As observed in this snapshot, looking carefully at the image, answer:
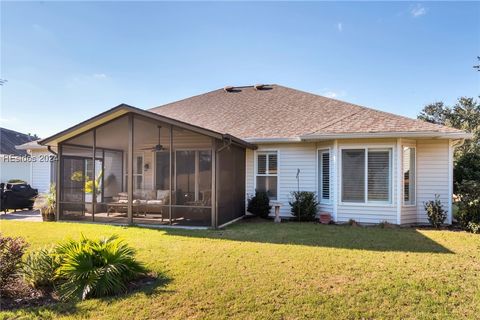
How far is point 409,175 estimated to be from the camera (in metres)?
10.2

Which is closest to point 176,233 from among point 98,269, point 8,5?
point 98,269

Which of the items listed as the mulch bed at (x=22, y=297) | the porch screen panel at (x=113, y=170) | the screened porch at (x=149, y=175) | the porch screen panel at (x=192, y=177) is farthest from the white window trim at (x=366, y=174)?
the mulch bed at (x=22, y=297)

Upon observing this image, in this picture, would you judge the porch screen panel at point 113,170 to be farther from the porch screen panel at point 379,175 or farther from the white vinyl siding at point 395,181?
the porch screen panel at point 379,175

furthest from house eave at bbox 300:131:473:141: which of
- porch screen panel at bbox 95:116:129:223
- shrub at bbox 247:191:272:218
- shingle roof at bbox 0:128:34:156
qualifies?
shingle roof at bbox 0:128:34:156

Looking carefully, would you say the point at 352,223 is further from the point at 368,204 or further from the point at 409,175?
the point at 409,175

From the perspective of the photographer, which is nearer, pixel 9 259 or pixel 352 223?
pixel 9 259

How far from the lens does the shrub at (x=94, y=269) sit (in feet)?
14.2

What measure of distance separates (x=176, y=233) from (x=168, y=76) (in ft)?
31.1

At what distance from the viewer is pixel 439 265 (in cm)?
552

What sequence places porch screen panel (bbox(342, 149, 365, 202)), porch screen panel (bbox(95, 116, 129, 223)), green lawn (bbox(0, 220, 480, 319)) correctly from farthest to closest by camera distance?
porch screen panel (bbox(95, 116, 129, 223))
porch screen panel (bbox(342, 149, 365, 202))
green lawn (bbox(0, 220, 480, 319))

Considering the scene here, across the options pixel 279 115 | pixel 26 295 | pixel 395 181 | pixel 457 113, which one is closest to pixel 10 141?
pixel 279 115

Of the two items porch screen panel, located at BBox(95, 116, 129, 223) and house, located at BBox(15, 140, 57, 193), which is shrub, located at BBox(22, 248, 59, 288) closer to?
porch screen panel, located at BBox(95, 116, 129, 223)

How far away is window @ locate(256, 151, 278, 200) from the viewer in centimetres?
1187

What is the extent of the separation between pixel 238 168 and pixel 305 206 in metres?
2.71
